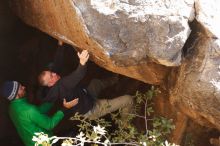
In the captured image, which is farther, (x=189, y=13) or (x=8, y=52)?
(x=8, y=52)

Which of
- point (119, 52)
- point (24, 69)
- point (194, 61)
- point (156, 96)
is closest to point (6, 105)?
point (24, 69)

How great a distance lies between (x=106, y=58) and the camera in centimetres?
455

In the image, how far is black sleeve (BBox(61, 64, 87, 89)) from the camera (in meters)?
4.82

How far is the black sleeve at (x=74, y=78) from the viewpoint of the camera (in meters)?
4.82

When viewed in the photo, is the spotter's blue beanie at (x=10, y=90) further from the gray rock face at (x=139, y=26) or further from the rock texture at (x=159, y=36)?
the gray rock face at (x=139, y=26)

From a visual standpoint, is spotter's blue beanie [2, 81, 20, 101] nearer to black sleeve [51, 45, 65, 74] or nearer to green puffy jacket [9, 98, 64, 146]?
green puffy jacket [9, 98, 64, 146]

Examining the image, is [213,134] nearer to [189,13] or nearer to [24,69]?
[189,13]

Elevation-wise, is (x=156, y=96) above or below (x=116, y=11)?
below

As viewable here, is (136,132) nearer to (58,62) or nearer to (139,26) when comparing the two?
(58,62)

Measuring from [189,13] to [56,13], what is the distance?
1549 mm

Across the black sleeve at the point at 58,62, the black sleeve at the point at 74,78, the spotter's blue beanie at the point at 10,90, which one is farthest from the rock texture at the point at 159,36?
the spotter's blue beanie at the point at 10,90

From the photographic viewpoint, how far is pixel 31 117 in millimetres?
5078

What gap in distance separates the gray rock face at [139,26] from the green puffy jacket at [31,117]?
1399mm

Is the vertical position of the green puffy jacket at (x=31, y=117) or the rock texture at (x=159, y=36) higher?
the rock texture at (x=159, y=36)
